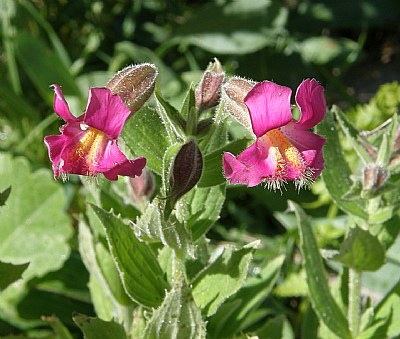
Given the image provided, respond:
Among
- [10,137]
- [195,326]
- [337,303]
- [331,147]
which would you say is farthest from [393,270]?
[10,137]

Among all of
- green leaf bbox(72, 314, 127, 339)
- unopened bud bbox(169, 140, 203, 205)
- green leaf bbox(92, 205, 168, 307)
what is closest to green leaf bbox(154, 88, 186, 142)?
unopened bud bbox(169, 140, 203, 205)

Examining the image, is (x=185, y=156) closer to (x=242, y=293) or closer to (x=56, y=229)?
(x=242, y=293)

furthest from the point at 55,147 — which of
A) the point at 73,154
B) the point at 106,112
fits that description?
the point at 106,112

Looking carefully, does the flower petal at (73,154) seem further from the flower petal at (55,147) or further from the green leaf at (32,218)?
the green leaf at (32,218)

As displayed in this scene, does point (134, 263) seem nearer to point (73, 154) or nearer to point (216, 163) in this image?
point (216, 163)

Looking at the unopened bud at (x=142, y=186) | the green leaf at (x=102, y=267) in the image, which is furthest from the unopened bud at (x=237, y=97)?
the green leaf at (x=102, y=267)

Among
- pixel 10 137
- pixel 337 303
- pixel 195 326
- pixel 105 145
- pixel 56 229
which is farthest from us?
pixel 10 137

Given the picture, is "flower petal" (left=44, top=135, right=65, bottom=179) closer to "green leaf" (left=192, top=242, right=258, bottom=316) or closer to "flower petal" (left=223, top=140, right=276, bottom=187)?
"flower petal" (left=223, top=140, right=276, bottom=187)
